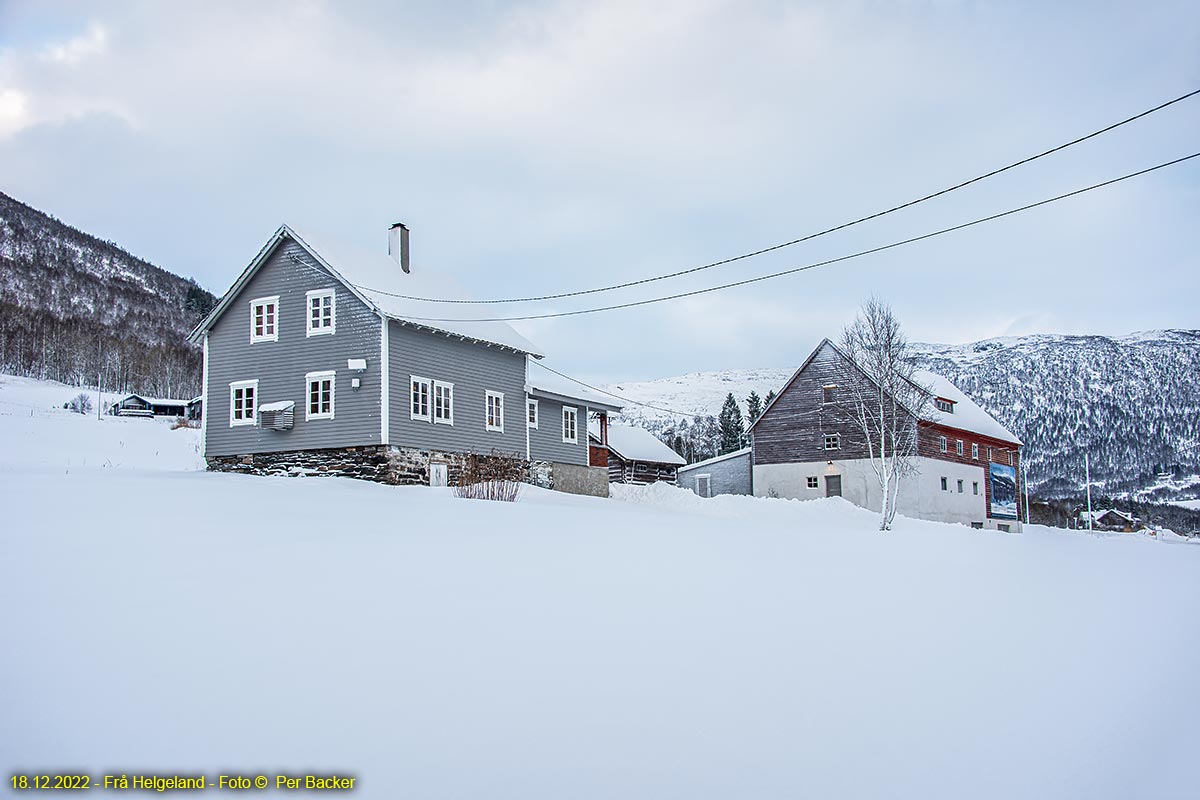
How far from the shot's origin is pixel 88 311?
149 m

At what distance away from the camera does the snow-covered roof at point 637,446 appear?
4891cm

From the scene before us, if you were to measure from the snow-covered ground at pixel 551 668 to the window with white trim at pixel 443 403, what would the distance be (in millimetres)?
15021

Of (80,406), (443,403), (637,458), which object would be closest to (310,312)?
(443,403)

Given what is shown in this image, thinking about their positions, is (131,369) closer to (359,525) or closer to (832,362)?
(832,362)

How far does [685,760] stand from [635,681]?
3.16 feet

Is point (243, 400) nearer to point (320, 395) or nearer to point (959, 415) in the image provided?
point (320, 395)

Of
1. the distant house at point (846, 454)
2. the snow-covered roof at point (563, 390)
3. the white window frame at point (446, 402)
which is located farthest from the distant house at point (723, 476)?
the white window frame at point (446, 402)

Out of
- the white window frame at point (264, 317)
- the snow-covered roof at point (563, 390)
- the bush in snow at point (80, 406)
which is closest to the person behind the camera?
the white window frame at point (264, 317)

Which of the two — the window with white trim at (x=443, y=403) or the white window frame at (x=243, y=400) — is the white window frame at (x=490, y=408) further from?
the white window frame at (x=243, y=400)

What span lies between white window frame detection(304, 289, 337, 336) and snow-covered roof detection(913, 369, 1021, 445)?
2754 cm

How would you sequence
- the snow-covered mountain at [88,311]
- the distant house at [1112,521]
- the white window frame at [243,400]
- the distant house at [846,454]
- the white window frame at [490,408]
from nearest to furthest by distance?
the white window frame at [243,400]
the white window frame at [490,408]
the distant house at [846,454]
the distant house at [1112,521]
the snow-covered mountain at [88,311]

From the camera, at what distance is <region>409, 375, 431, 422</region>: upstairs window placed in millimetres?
23844

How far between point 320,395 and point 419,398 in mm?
2816

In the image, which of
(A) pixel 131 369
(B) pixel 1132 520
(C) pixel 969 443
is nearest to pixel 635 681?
(C) pixel 969 443
